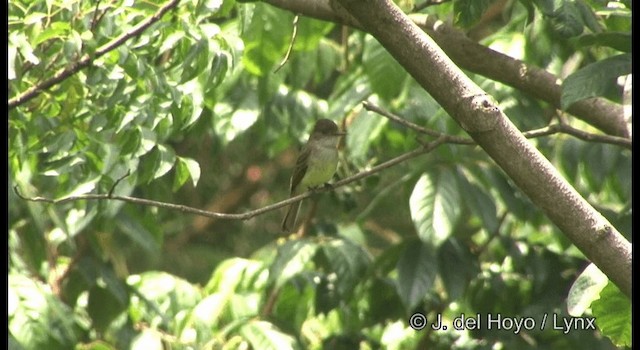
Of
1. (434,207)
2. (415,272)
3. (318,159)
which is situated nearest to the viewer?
(434,207)

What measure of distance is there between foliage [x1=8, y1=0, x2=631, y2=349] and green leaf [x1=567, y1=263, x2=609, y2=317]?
0.57 metres

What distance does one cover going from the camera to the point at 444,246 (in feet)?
15.9

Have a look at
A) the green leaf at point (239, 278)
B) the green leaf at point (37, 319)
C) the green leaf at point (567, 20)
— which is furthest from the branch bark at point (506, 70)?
the green leaf at point (239, 278)

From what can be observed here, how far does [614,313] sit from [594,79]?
95 centimetres

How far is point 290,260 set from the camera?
4781 millimetres

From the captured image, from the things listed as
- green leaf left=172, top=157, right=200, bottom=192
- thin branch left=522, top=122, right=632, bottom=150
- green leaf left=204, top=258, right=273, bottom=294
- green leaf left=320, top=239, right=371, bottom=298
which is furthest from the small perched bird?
thin branch left=522, top=122, right=632, bottom=150

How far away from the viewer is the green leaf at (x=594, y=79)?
342 cm

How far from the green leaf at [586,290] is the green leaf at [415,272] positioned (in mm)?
1313

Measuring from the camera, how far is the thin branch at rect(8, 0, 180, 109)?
11.6 feet

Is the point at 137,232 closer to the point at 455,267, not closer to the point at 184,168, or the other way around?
the point at 184,168

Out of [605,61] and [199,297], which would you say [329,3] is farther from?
[199,297]

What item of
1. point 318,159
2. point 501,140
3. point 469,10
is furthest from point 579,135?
point 318,159

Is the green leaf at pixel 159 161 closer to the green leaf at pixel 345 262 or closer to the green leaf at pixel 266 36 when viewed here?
the green leaf at pixel 266 36

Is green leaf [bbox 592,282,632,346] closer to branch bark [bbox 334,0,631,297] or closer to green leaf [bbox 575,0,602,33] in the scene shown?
branch bark [bbox 334,0,631,297]
